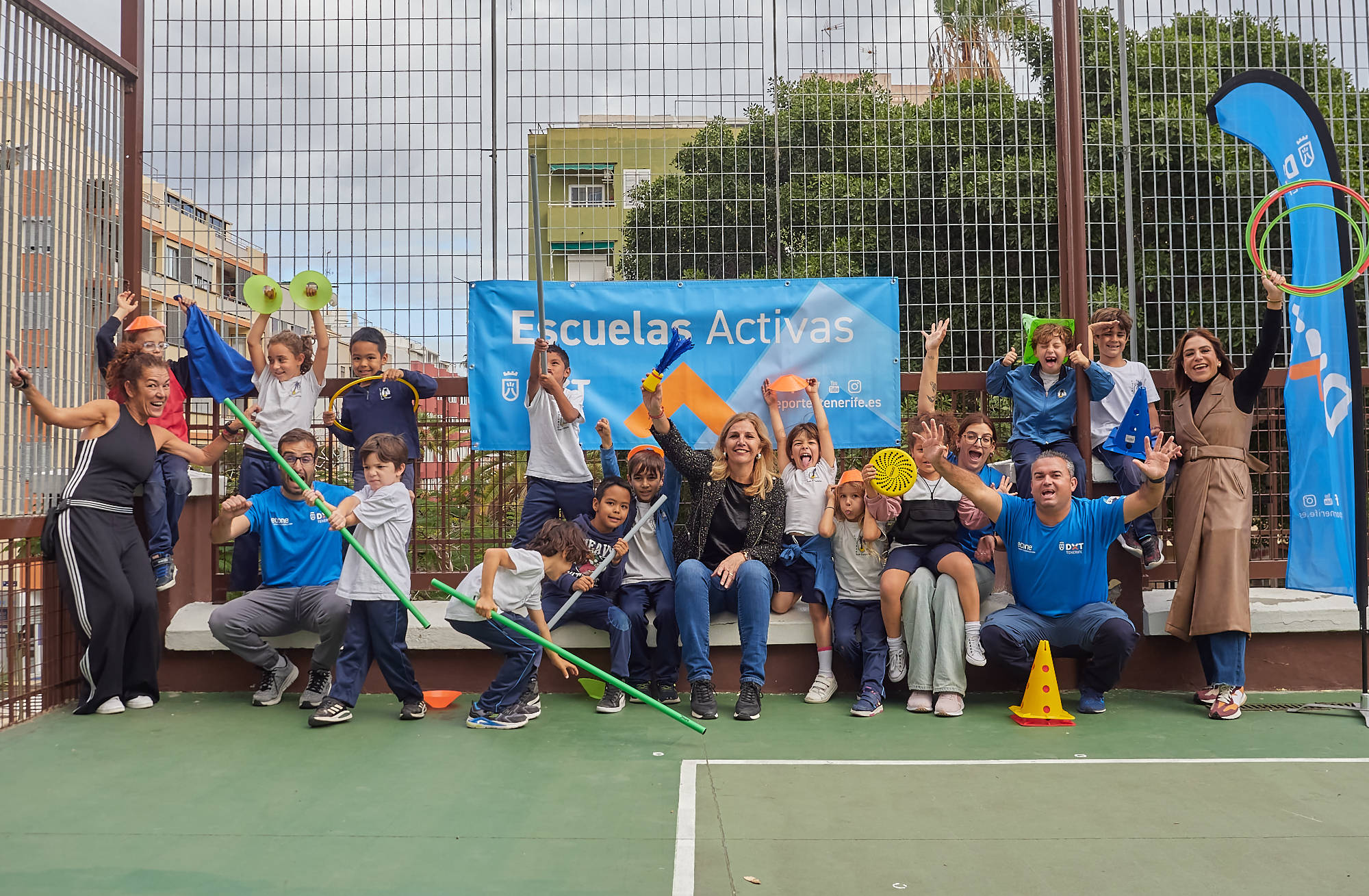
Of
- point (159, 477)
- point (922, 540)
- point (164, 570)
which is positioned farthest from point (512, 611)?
point (922, 540)

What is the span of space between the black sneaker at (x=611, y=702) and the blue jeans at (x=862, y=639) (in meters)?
1.25

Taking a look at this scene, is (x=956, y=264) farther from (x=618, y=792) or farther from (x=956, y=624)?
(x=618, y=792)

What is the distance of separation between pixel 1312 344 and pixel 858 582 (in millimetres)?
2931

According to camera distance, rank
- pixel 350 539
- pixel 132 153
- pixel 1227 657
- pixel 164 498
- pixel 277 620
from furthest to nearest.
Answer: pixel 132 153 → pixel 164 498 → pixel 277 620 → pixel 1227 657 → pixel 350 539

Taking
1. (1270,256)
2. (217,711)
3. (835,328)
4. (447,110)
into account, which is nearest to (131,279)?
(447,110)

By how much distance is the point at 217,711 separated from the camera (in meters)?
5.56

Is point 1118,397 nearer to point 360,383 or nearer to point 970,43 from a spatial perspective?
point 970,43

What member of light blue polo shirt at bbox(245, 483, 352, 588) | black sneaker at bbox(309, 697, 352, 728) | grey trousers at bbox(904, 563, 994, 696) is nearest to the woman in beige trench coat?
grey trousers at bbox(904, 563, 994, 696)

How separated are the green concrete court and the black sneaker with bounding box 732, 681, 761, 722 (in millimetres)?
71

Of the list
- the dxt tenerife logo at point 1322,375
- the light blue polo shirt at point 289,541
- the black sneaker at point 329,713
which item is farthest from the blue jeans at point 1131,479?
the light blue polo shirt at point 289,541

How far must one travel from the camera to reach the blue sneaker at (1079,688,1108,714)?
5547mm

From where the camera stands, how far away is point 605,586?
592cm

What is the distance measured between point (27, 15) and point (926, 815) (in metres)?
6.00

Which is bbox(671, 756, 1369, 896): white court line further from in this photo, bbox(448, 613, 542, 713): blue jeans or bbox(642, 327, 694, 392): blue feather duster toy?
bbox(642, 327, 694, 392): blue feather duster toy
